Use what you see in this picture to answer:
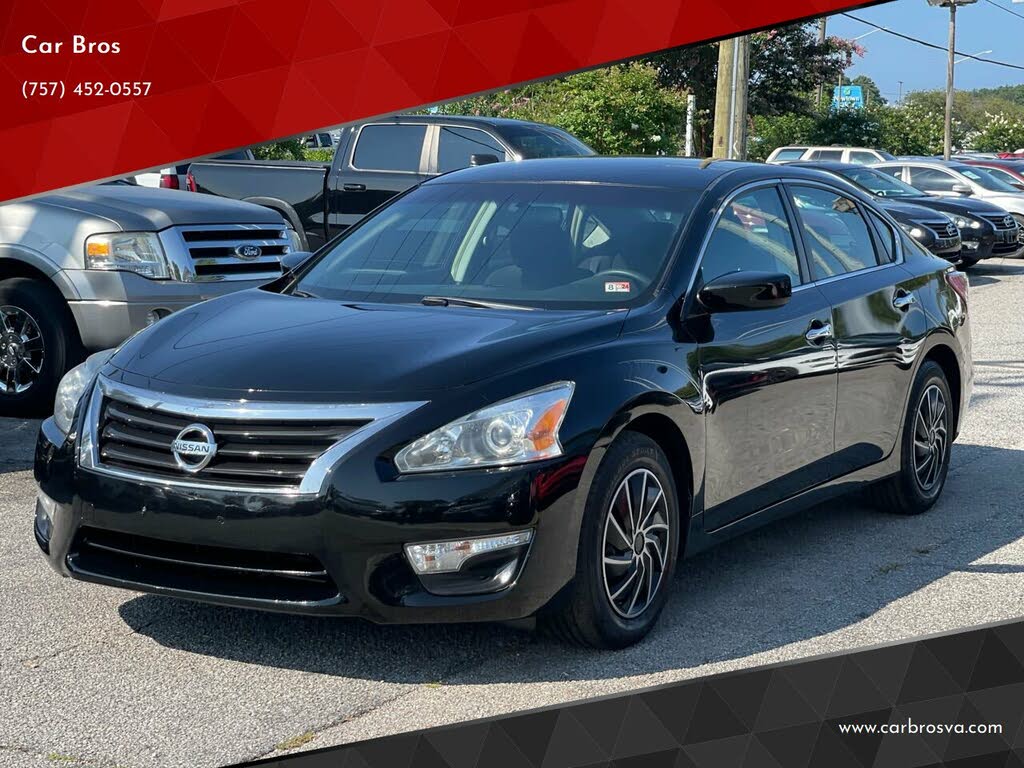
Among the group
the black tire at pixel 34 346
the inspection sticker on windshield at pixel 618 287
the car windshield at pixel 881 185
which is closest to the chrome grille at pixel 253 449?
the inspection sticker on windshield at pixel 618 287

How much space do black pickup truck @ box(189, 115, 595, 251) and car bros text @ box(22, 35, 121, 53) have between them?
367 centimetres

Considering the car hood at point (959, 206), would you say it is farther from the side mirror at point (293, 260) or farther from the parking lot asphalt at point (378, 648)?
the side mirror at point (293, 260)

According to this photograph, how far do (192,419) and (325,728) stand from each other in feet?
3.40

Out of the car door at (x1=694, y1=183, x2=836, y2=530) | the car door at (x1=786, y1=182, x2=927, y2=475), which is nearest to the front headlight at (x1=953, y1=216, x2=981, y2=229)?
the car door at (x1=786, y1=182, x2=927, y2=475)

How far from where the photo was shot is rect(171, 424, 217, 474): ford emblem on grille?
459cm

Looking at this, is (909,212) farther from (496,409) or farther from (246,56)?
(496,409)

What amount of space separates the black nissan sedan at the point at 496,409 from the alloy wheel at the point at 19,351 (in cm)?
357

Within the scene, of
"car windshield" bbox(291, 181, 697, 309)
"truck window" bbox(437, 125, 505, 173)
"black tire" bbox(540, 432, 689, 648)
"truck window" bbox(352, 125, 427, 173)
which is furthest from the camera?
"truck window" bbox(352, 125, 427, 173)

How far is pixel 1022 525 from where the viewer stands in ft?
22.7

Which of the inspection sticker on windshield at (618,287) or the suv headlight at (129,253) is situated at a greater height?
the inspection sticker on windshield at (618,287)

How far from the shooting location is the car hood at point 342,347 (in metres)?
4.68

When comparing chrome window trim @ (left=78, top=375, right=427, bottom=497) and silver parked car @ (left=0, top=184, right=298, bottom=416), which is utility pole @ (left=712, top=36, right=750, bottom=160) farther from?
chrome window trim @ (left=78, top=375, right=427, bottom=497)

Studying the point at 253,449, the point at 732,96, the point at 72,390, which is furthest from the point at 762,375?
the point at 732,96

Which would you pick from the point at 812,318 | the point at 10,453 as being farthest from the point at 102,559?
the point at 10,453
